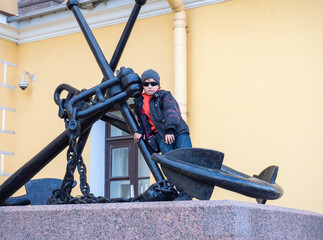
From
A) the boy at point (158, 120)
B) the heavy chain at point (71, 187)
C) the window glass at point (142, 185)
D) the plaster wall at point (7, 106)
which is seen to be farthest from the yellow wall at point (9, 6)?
the boy at point (158, 120)

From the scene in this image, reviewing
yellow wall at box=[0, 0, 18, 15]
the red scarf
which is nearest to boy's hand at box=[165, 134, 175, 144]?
the red scarf

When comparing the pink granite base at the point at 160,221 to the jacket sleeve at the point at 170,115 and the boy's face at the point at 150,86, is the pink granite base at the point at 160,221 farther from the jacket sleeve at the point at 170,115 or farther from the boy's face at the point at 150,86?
the boy's face at the point at 150,86

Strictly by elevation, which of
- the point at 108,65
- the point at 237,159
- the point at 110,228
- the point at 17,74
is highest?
the point at 17,74

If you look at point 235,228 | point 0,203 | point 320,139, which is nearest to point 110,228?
point 235,228

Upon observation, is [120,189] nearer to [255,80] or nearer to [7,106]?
[7,106]

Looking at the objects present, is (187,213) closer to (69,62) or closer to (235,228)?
(235,228)

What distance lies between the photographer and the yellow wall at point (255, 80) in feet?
20.5

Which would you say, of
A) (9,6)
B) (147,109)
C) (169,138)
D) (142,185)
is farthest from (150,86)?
(9,6)

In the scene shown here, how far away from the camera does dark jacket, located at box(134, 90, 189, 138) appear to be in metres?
3.44

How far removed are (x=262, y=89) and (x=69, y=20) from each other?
2975mm

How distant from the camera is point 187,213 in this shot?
8.62ft

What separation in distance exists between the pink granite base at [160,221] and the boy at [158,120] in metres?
0.70

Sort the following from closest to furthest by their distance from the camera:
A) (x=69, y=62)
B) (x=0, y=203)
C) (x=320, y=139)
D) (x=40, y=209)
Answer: (x=40, y=209) → (x=0, y=203) → (x=320, y=139) → (x=69, y=62)

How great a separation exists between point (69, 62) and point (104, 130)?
40.8 inches
